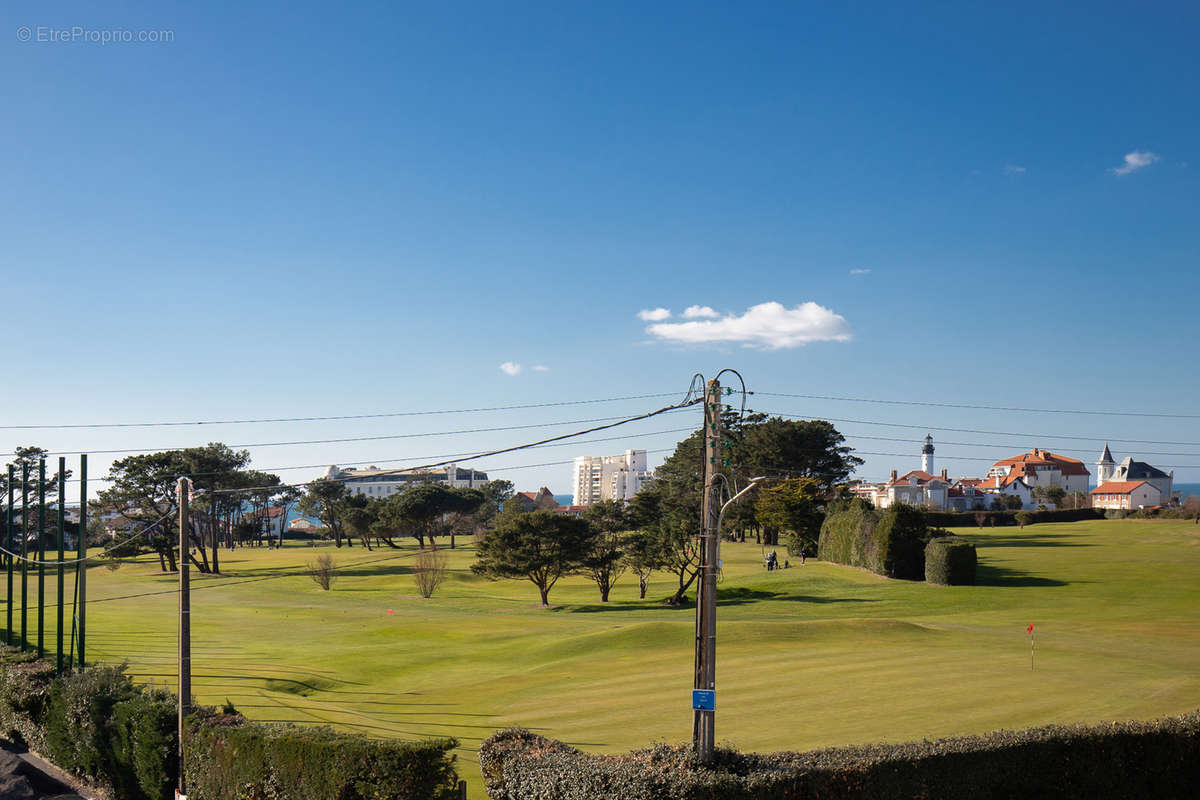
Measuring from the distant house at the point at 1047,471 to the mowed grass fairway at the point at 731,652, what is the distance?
112200 millimetres

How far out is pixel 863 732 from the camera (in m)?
18.8

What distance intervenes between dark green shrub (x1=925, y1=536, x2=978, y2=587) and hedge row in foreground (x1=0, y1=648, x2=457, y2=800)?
4833 centimetres

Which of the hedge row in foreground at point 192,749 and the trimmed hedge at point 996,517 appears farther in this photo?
the trimmed hedge at point 996,517

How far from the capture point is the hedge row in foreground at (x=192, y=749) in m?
14.3

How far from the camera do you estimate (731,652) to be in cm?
3266

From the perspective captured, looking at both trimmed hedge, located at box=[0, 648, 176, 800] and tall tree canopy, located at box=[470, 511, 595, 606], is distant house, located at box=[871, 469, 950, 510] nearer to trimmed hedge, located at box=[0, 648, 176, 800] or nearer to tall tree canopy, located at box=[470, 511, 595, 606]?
tall tree canopy, located at box=[470, 511, 595, 606]

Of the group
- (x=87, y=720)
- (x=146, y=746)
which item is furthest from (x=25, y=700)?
(x=146, y=746)

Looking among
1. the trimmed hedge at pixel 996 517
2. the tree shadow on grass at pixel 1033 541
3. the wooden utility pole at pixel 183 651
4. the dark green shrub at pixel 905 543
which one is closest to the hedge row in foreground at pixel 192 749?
the wooden utility pole at pixel 183 651

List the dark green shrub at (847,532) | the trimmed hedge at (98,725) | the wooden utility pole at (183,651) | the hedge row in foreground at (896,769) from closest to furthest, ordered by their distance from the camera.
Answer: the hedge row in foreground at (896,769) < the wooden utility pole at (183,651) < the trimmed hedge at (98,725) < the dark green shrub at (847,532)

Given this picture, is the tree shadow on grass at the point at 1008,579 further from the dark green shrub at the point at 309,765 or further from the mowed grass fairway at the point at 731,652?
the dark green shrub at the point at 309,765

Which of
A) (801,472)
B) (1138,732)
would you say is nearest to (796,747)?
(1138,732)

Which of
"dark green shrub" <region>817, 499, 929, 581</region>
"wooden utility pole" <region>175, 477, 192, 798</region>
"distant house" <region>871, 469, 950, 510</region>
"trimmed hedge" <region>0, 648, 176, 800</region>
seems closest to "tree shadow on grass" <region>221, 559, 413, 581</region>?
"dark green shrub" <region>817, 499, 929, 581</region>

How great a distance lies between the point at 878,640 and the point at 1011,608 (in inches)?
730

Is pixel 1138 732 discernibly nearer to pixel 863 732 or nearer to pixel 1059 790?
pixel 1059 790
